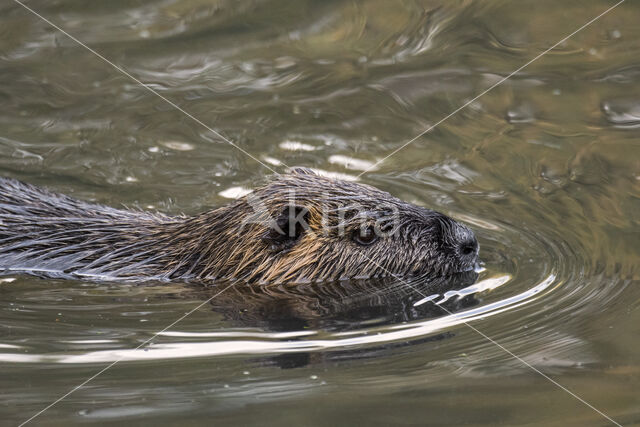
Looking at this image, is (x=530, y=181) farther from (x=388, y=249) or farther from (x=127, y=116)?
(x=127, y=116)

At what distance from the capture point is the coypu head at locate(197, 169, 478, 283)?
4.98 m

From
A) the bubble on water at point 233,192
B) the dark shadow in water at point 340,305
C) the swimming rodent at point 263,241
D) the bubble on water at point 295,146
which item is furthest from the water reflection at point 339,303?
the bubble on water at point 295,146

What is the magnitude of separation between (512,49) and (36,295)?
4.90m

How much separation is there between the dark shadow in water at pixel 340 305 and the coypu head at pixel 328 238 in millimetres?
91

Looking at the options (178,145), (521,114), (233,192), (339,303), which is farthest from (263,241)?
(521,114)

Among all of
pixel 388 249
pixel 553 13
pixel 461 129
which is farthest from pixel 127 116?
pixel 553 13

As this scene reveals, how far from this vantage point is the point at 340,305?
4.71 meters

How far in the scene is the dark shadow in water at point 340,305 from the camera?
4.33 m

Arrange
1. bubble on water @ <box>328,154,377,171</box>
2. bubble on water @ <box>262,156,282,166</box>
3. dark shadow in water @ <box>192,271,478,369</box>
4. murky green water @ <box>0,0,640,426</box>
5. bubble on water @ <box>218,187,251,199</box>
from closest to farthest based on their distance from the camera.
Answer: murky green water @ <box>0,0,640,426</box>, dark shadow in water @ <box>192,271,478,369</box>, bubble on water @ <box>218,187,251,199</box>, bubble on water @ <box>328,154,377,171</box>, bubble on water @ <box>262,156,282,166</box>

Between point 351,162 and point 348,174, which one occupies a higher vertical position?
point 351,162

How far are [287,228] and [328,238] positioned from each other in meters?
0.27

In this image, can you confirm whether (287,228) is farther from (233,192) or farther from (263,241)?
(233,192)

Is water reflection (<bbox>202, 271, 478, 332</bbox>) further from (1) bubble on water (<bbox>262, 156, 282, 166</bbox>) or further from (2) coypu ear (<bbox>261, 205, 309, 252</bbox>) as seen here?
(1) bubble on water (<bbox>262, 156, 282, 166</bbox>)

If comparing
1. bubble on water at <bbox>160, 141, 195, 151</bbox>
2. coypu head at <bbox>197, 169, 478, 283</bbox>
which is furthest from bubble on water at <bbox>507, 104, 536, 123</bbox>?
bubble on water at <bbox>160, 141, 195, 151</bbox>
